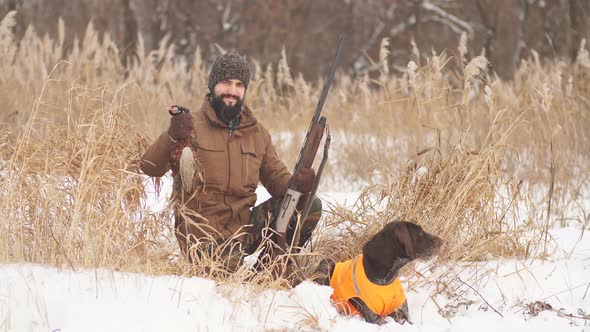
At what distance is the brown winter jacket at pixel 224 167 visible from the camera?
383cm

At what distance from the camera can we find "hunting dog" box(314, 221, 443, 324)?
344 cm

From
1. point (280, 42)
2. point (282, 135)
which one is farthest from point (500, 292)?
point (280, 42)

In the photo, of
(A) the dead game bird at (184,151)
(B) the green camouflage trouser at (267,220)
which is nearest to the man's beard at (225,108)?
(A) the dead game bird at (184,151)

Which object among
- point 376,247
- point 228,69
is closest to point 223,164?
point 228,69

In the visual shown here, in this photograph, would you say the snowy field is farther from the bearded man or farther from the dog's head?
the bearded man

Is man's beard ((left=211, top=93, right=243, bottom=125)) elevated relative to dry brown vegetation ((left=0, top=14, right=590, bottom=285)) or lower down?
elevated

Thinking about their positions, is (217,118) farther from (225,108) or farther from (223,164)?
(223,164)

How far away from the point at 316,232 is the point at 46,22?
18.0 m

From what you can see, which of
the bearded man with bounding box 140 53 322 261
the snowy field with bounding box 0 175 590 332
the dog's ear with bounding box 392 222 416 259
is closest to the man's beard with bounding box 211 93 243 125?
the bearded man with bounding box 140 53 322 261

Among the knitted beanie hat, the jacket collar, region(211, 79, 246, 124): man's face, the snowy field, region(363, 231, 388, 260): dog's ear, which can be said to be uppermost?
the knitted beanie hat

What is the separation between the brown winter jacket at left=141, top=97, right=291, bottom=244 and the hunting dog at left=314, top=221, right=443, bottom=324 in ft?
2.45

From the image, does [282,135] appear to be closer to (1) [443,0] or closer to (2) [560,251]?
(2) [560,251]

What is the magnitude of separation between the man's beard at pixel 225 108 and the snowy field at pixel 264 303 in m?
0.90

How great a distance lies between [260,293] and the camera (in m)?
3.41
